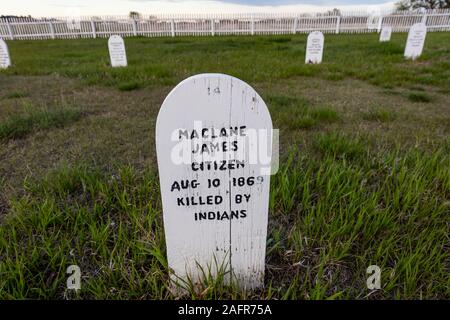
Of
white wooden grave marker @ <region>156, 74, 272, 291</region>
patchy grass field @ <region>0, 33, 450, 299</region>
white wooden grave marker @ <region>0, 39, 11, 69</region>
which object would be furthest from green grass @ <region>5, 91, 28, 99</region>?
white wooden grave marker @ <region>156, 74, 272, 291</region>

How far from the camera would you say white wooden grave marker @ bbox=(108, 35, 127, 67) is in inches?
269

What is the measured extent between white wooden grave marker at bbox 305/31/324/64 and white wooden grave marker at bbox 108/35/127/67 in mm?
4567

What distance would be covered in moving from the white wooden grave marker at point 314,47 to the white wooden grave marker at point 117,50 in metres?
4.57

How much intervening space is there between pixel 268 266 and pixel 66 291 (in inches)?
36.0

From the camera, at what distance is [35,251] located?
135 centimetres

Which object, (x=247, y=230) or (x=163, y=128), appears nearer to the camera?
(x=163, y=128)

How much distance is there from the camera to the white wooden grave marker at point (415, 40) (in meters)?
7.29

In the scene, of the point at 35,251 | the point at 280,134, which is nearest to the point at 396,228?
the point at 280,134

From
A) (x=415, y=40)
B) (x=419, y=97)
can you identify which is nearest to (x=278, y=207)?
(x=419, y=97)

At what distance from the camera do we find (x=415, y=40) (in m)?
7.48

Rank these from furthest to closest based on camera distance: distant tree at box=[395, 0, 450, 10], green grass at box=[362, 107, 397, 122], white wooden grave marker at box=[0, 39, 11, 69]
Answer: distant tree at box=[395, 0, 450, 10] → white wooden grave marker at box=[0, 39, 11, 69] → green grass at box=[362, 107, 397, 122]

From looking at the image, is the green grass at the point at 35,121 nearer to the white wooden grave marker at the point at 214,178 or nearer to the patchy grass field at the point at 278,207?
the patchy grass field at the point at 278,207

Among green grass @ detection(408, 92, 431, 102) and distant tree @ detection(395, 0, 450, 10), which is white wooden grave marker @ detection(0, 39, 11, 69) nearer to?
green grass @ detection(408, 92, 431, 102)
